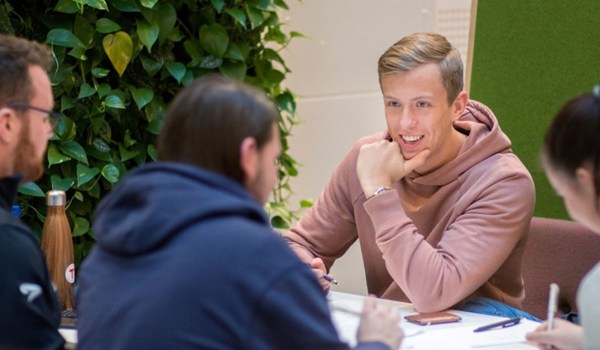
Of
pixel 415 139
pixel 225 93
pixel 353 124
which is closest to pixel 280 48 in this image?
pixel 353 124

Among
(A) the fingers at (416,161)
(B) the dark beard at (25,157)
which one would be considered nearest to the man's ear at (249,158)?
(B) the dark beard at (25,157)

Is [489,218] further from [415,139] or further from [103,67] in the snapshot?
[103,67]

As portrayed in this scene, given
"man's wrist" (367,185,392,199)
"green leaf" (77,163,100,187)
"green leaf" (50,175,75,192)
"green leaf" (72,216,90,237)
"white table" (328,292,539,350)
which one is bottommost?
"green leaf" (72,216,90,237)

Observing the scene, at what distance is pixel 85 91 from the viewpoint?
9.48 ft

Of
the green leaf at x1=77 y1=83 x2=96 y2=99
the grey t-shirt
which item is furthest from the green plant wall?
the grey t-shirt

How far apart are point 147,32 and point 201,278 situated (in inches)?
73.4

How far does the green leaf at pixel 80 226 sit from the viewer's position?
9.58 feet

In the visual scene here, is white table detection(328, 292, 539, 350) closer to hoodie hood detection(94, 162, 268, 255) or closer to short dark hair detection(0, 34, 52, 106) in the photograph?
hoodie hood detection(94, 162, 268, 255)

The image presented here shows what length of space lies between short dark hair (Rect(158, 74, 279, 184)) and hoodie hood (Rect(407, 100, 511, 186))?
1144 millimetres

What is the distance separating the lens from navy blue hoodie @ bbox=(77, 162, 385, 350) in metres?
1.25

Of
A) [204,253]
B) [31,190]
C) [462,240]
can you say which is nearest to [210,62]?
[31,190]

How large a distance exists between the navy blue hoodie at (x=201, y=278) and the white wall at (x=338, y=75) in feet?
7.73

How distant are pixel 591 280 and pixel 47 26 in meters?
2.04

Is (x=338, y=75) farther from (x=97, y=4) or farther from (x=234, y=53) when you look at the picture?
(x=97, y=4)
